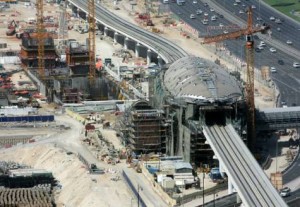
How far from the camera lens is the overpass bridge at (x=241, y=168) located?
347 feet

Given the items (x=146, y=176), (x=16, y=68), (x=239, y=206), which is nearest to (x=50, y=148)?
(x=146, y=176)

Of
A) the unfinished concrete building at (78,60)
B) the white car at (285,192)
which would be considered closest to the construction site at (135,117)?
the unfinished concrete building at (78,60)

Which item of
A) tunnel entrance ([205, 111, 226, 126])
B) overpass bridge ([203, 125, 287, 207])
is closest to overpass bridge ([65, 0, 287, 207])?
overpass bridge ([203, 125, 287, 207])

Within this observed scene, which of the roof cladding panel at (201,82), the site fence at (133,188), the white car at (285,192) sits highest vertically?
the roof cladding panel at (201,82)

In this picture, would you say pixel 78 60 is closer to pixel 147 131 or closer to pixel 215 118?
pixel 147 131

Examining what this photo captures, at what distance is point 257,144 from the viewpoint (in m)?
127

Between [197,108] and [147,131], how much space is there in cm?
622

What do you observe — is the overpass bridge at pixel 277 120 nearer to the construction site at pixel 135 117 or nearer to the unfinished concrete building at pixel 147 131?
the construction site at pixel 135 117

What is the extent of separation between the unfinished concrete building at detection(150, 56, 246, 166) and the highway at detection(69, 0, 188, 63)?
3623 cm

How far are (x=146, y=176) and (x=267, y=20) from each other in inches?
3255

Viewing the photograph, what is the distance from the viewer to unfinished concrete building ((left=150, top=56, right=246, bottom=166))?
4729 inches

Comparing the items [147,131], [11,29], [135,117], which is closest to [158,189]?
[147,131]

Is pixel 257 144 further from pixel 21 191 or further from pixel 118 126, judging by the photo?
pixel 21 191

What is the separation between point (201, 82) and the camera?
123000mm
